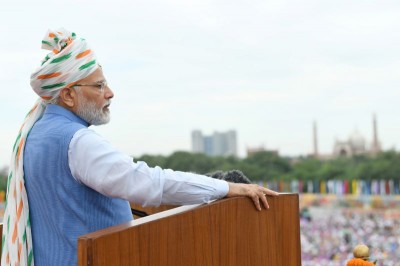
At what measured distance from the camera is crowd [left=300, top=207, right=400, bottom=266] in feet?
48.6

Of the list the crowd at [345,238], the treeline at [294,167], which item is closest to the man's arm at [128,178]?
the crowd at [345,238]

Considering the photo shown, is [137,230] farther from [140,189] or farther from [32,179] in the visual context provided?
[32,179]

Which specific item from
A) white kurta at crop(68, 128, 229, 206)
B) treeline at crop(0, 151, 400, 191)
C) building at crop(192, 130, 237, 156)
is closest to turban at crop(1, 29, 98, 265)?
white kurta at crop(68, 128, 229, 206)

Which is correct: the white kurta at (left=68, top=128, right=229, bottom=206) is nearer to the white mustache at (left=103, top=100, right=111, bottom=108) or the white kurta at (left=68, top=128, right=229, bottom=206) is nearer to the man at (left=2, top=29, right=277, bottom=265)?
the man at (left=2, top=29, right=277, bottom=265)

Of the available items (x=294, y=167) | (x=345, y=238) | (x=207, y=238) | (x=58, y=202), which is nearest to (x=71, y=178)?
(x=58, y=202)

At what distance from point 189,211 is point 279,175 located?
142 feet

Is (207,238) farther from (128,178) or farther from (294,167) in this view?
(294,167)

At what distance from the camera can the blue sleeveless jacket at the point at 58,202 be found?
119cm

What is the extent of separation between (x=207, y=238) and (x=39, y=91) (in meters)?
0.50

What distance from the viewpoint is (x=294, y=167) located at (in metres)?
47.5

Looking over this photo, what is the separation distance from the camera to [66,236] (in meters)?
1.19

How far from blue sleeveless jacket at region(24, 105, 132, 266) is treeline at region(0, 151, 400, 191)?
116ft

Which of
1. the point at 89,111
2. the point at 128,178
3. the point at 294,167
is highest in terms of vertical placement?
the point at 89,111

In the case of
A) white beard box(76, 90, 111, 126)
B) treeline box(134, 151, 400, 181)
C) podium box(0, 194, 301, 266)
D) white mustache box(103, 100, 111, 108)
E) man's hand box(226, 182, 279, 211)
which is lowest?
treeline box(134, 151, 400, 181)
